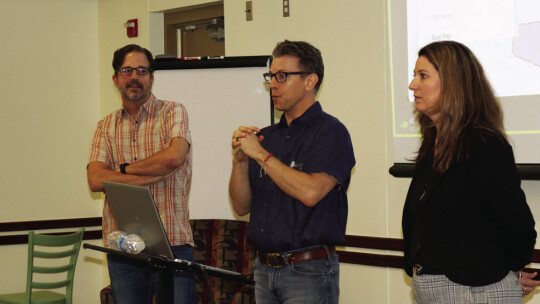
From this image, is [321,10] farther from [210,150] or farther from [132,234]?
[132,234]

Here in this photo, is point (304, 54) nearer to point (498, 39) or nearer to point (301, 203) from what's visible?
point (301, 203)

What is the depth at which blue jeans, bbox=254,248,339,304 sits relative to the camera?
2.16 metres

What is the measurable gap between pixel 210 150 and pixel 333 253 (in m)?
1.77

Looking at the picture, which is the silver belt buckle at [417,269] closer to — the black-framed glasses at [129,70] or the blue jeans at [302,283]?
the blue jeans at [302,283]

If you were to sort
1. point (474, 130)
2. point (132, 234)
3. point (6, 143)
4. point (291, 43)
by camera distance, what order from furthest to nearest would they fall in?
1. point (6, 143)
2. point (291, 43)
3. point (132, 234)
4. point (474, 130)

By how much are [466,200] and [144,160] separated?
143 cm

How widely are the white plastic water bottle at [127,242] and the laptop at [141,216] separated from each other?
0.02m

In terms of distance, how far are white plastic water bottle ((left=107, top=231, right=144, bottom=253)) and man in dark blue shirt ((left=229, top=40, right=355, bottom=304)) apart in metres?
0.43

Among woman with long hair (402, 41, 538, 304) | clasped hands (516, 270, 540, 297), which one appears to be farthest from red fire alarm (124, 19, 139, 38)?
clasped hands (516, 270, 540, 297)

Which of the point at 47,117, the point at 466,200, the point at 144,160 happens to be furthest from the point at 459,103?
the point at 47,117

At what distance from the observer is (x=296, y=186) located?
2.15 meters

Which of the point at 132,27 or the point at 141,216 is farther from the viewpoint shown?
the point at 132,27

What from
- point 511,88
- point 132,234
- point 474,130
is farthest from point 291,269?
point 511,88

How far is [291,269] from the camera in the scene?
2188mm
